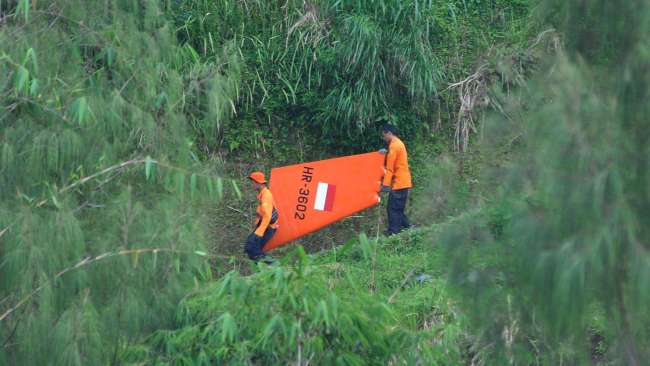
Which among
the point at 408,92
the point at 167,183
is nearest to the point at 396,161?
the point at 408,92

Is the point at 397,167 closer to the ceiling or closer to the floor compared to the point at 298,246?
closer to the floor

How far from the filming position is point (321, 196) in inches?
515

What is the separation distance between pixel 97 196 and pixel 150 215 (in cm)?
42

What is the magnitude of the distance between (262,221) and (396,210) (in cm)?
166

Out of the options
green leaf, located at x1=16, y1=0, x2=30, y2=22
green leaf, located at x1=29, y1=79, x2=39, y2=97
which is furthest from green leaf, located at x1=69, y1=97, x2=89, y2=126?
green leaf, located at x1=16, y1=0, x2=30, y2=22

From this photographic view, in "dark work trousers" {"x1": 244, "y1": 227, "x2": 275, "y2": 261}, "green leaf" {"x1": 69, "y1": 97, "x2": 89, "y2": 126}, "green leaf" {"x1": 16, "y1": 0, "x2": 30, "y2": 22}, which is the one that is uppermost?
"green leaf" {"x1": 16, "y1": 0, "x2": 30, "y2": 22}

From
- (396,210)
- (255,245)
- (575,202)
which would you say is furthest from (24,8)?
(396,210)

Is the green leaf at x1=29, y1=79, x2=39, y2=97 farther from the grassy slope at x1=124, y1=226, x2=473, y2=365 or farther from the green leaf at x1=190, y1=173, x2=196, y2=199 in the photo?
the grassy slope at x1=124, y1=226, x2=473, y2=365

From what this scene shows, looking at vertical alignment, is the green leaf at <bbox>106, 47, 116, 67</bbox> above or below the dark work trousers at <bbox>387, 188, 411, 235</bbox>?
above

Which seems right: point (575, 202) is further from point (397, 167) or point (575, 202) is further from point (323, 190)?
point (323, 190)

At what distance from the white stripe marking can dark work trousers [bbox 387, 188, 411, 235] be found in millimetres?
818

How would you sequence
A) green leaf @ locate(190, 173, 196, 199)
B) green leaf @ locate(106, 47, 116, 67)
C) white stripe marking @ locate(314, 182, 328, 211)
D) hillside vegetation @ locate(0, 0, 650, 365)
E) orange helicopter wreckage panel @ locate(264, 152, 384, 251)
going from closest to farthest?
hillside vegetation @ locate(0, 0, 650, 365) → green leaf @ locate(190, 173, 196, 199) → green leaf @ locate(106, 47, 116, 67) → orange helicopter wreckage panel @ locate(264, 152, 384, 251) → white stripe marking @ locate(314, 182, 328, 211)

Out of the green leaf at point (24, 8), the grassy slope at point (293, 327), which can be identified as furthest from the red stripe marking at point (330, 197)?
the green leaf at point (24, 8)

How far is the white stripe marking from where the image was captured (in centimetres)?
1303
